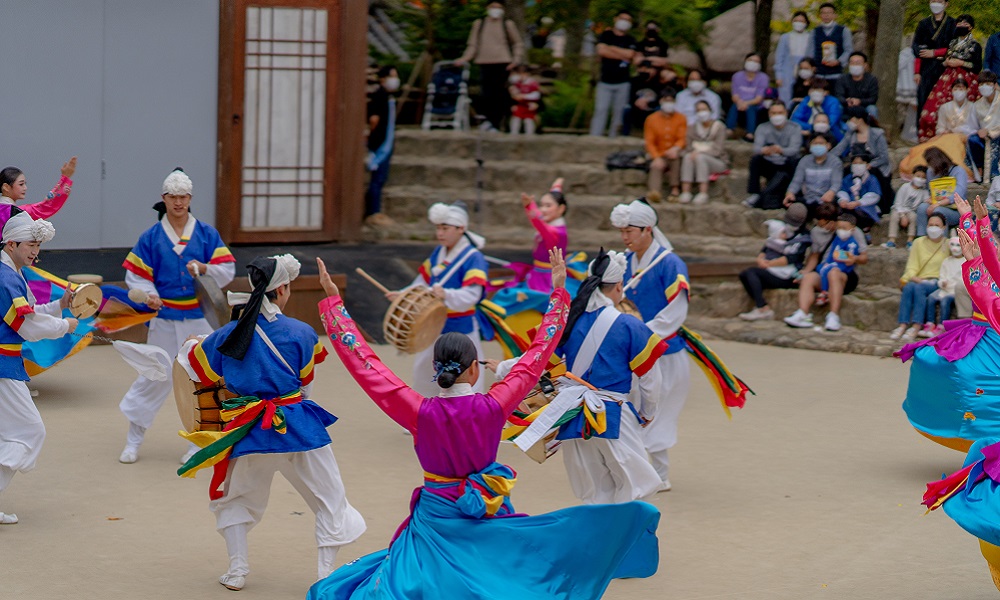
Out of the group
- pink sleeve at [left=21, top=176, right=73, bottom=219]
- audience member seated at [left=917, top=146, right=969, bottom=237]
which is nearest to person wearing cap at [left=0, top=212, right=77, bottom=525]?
pink sleeve at [left=21, top=176, right=73, bottom=219]

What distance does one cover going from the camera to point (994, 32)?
14.2m

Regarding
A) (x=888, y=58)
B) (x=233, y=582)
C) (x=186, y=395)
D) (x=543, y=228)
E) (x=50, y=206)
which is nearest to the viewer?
(x=233, y=582)

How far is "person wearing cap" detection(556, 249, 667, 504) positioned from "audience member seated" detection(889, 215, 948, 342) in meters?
6.30

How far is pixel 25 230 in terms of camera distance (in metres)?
6.51

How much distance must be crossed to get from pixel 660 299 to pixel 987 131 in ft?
23.6

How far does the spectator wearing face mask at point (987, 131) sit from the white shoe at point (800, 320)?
252 centimetres

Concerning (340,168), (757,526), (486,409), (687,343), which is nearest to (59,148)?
(340,168)

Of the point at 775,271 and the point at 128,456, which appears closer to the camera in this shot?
the point at 128,456

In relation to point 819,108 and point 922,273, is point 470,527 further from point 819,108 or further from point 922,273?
point 819,108

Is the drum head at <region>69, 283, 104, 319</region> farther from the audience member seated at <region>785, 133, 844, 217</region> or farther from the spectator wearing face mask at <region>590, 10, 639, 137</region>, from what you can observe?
the spectator wearing face mask at <region>590, 10, 639, 137</region>

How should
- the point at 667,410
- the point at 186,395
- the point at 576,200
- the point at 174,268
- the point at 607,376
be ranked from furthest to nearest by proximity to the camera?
the point at 576,200 < the point at 174,268 < the point at 667,410 < the point at 607,376 < the point at 186,395

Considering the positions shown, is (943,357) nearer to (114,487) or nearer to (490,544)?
(490,544)

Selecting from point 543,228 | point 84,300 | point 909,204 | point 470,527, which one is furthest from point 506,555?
point 909,204

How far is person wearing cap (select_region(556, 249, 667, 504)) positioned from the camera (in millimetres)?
6125
